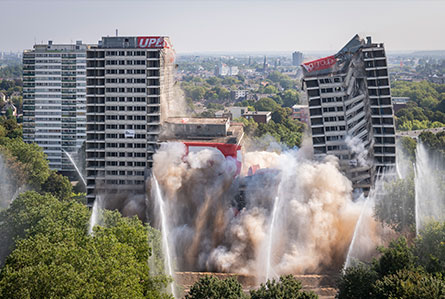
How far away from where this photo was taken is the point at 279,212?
57562 mm

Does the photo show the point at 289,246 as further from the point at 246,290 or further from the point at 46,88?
the point at 46,88

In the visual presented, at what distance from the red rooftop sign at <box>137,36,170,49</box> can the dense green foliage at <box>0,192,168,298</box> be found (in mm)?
24541

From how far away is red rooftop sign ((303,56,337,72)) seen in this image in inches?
2448

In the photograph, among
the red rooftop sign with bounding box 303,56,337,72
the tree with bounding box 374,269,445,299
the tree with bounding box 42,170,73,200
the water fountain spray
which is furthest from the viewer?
the tree with bounding box 42,170,73,200

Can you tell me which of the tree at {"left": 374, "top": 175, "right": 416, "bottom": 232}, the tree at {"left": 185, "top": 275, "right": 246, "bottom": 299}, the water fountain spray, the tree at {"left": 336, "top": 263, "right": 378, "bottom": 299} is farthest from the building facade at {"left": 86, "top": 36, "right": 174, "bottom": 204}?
the tree at {"left": 336, "top": 263, "right": 378, "bottom": 299}

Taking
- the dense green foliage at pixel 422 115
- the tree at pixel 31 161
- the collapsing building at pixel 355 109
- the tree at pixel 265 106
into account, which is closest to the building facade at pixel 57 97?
the tree at pixel 31 161

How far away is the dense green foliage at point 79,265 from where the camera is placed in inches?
1406

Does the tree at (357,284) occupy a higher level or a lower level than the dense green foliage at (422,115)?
lower

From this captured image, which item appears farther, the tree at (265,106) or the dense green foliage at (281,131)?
the tree at (265,106)

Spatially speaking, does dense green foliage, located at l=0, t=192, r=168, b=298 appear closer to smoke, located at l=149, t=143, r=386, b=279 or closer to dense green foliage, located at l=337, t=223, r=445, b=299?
smoke, located at l=149, t=143, r=386, b=279

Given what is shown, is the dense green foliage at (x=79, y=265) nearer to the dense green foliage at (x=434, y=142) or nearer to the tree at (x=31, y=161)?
the tree at (x=31, y=161)

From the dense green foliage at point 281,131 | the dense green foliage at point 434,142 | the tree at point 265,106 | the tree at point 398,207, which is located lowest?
the tree at point 398,207

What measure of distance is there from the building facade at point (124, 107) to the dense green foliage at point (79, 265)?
14403 millimetres

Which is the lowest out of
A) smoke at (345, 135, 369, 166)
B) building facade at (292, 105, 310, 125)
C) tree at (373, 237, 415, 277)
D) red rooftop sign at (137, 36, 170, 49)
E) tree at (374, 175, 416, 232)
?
tree at (373, 237, 415, 277)
